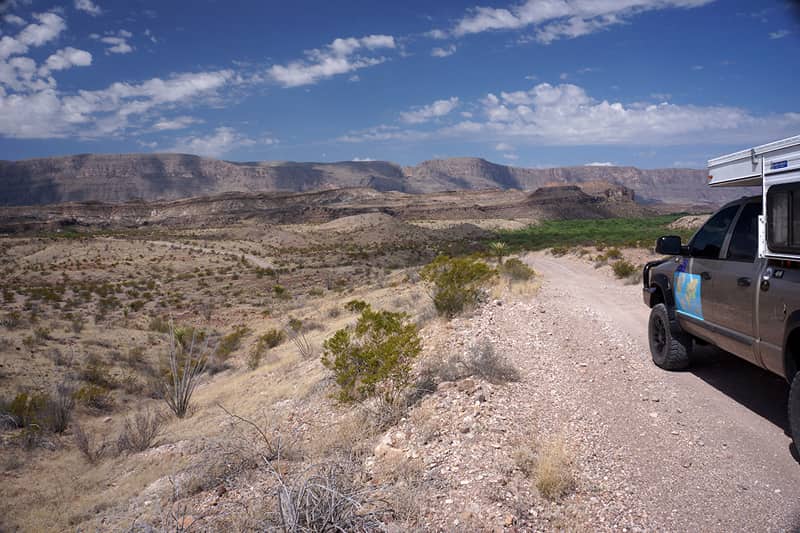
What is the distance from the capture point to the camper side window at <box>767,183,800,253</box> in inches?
168

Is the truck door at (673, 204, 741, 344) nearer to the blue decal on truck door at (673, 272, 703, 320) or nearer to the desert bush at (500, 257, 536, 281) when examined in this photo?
the blue decal on truck door at (673, 272, 703, 320)

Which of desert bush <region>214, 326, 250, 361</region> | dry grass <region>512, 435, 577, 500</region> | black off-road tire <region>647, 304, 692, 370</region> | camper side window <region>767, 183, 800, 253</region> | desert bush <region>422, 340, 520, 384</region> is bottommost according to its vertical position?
desert bush <region>214, 326, 250, 361</region>

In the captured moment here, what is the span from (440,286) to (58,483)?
781cm

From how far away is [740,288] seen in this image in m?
5.20

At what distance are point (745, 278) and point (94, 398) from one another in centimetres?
1398

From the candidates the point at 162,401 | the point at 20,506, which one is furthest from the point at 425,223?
the point at 20,506

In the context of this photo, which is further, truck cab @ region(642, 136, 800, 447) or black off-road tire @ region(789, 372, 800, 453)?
truck cab @ region(642, 136, 800, 447)

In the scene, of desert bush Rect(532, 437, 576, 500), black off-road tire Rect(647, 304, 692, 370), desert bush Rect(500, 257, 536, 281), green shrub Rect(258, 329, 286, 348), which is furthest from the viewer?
green shrub Rect(258, 329, 286, 348)

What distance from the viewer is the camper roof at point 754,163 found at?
4375mm

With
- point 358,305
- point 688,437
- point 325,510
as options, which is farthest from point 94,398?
point 688,437

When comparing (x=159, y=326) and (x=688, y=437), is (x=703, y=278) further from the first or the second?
(x=159, y=326)

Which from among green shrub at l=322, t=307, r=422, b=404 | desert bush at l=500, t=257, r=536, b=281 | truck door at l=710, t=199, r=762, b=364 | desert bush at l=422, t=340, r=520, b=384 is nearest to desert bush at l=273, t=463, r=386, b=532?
green shrub at l=322, t=307, r=422, b=404

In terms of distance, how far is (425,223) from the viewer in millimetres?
100875

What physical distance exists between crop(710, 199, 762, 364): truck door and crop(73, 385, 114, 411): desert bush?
13400 millimetres
